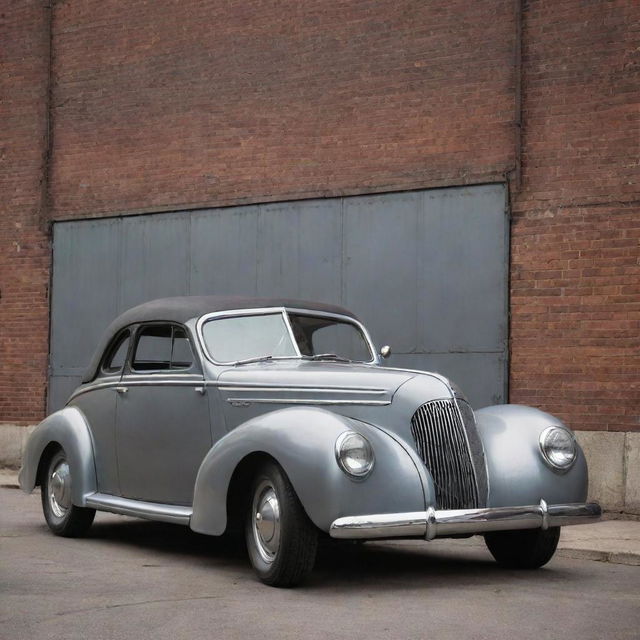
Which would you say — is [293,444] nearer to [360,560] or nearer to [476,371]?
[360,560]

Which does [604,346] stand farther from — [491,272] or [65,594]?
[65,594]

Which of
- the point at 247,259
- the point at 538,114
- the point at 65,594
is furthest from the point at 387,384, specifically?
the point at 247,259

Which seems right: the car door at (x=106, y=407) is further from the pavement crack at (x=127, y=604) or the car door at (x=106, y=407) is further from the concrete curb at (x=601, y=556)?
the concrete curb at (x=601, y=556)

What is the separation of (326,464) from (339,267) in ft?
24.6

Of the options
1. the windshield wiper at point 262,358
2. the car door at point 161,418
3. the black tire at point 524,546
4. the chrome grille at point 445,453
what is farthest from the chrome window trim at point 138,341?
the black tire at point 524,546

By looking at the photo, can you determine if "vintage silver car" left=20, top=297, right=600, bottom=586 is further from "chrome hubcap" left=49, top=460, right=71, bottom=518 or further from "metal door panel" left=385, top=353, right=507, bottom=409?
"metal door panel" left=385, top=353, right=507, bottom=409

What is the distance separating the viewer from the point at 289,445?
7.00m

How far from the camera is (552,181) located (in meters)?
12.7

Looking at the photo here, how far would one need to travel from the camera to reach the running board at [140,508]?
26.3ft

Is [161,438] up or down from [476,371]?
down

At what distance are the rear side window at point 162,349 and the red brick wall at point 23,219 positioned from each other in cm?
783

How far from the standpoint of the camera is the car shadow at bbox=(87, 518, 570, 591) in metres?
7.36

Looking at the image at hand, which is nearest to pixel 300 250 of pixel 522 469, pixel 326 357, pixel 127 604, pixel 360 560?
pixel 326 357

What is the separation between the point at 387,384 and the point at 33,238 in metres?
10.7
